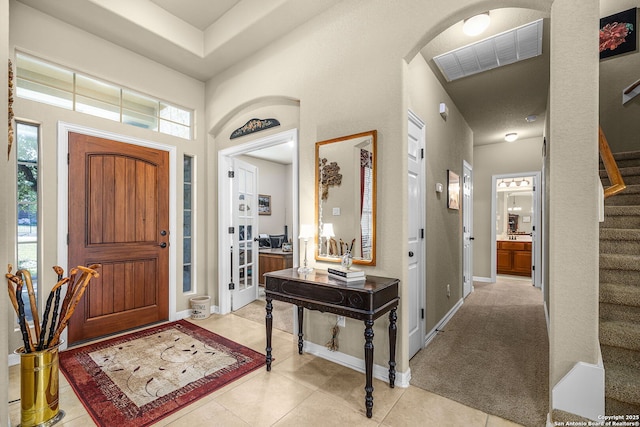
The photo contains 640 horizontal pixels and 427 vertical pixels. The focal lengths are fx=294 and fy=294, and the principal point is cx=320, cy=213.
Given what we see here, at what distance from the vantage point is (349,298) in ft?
6.62

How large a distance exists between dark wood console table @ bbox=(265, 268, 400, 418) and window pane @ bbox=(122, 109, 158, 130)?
2490 mm

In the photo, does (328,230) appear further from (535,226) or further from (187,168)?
(535,226)

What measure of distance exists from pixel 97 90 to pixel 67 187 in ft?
3.62

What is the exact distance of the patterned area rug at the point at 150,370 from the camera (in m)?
1.97

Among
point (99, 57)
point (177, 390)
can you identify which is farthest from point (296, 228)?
point (99, 57)

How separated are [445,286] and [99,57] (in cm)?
471

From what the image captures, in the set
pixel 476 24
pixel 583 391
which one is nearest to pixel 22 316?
pixel 583 391

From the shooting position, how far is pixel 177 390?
2158mm

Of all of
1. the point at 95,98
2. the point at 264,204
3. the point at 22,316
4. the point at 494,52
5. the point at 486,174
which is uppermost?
the point at 494,52

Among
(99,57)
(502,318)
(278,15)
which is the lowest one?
(502,318)

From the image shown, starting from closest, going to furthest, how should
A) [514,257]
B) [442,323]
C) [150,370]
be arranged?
[150,370], [442,323], [514,257]

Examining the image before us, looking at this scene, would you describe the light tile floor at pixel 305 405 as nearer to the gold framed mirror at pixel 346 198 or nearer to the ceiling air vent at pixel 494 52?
the gold framed mirror at pixel 346 198

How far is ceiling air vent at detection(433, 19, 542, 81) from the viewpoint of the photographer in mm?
2639

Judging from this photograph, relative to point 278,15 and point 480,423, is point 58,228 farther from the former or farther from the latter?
point 480,423
